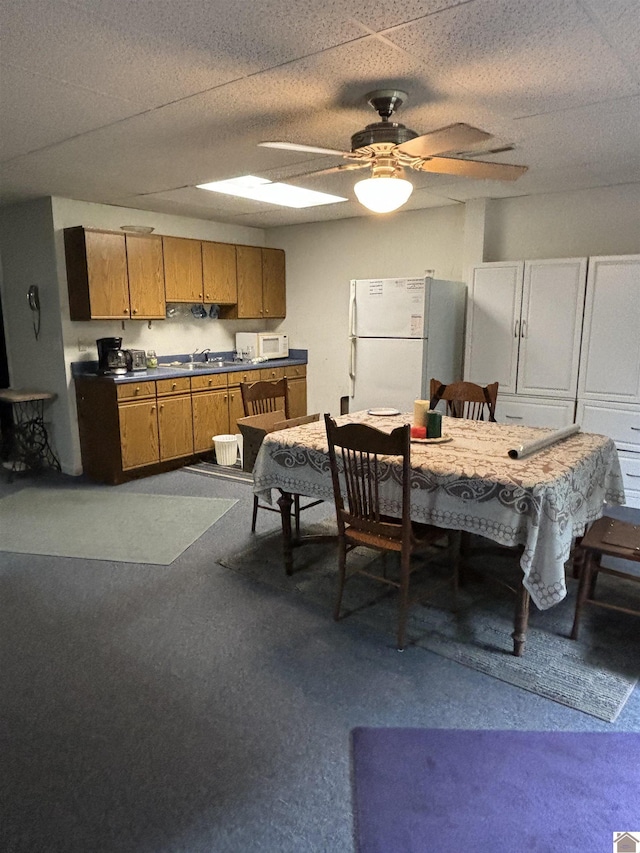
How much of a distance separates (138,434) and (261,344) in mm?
1854

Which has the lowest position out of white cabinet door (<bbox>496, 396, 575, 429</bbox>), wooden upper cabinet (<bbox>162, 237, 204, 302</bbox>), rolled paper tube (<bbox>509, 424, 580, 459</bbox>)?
white cabinet door (<bbox>496, 396, 575, 429</bbox>)

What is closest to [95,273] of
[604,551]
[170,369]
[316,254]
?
[170,369]

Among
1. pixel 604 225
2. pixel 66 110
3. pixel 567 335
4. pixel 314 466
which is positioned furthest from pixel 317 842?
pixel 604 225

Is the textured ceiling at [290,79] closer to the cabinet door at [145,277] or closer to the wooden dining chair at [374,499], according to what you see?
the cabinet door at [145,277]

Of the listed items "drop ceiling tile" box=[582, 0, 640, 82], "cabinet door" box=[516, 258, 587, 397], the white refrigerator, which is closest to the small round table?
the white refrigerator

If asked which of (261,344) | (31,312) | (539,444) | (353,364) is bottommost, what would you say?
(539,444)

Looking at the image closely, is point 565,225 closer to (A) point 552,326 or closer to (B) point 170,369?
(A) point 552,326

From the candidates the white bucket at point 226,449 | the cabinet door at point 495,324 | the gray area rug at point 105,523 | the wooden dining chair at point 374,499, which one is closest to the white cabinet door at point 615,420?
the cabinet door at point 495,324

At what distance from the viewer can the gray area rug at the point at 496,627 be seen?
7.28ft

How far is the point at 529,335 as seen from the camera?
4.37 m

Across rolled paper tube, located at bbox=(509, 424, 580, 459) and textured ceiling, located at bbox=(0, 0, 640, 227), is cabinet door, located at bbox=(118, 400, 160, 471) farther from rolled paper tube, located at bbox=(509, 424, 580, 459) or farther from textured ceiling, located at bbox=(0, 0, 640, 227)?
rolled paper tube, located at bbox=(509, 424, 580, 459)

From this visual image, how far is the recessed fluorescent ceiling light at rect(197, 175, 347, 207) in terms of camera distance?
4172 mm

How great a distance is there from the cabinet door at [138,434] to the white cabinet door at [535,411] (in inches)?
113

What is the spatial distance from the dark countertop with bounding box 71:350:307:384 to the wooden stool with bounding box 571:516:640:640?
11.8 feet
